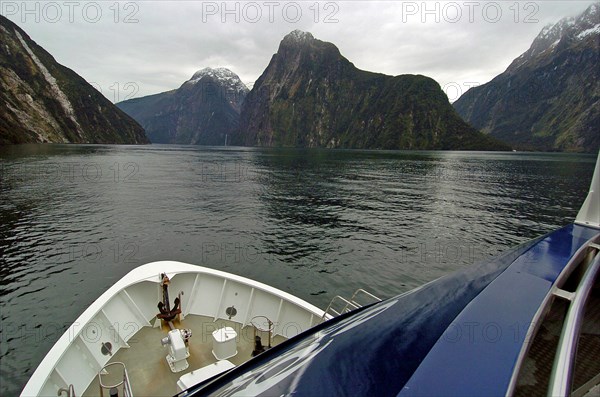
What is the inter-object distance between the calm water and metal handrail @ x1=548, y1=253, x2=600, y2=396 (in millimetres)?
→ 18110

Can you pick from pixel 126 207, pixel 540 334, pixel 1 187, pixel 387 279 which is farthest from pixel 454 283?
pixel 1 187

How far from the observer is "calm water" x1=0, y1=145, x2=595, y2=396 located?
21297 mm

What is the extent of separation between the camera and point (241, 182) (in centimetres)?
7119

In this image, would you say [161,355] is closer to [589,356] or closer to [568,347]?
[589,356]

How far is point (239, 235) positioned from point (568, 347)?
3272cm

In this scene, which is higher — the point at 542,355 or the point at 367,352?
the point at 542,355

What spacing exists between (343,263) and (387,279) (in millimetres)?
3939

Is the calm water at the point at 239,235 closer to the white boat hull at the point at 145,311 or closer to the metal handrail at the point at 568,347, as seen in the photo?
the white boat hull at the point at 145,311

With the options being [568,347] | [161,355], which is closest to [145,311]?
[161,355]

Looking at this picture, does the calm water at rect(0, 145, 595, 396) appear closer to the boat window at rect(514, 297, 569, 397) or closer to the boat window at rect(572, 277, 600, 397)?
the boat window at rect(572, 277, 600, 397)

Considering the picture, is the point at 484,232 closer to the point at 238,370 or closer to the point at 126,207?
the point at 238,370

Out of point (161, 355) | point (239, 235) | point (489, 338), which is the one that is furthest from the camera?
point (239, 235)

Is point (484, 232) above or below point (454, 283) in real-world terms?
below

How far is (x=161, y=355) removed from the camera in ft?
32.2
